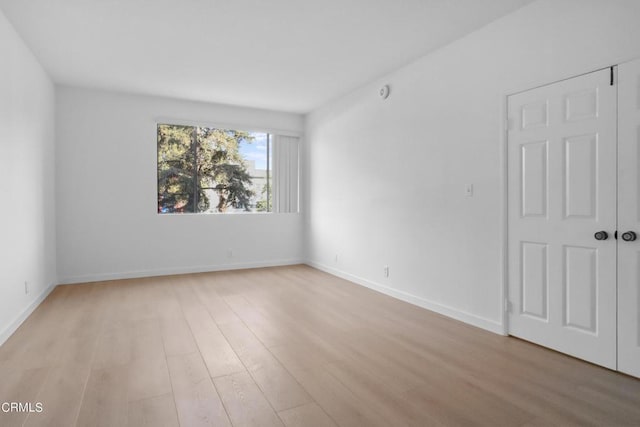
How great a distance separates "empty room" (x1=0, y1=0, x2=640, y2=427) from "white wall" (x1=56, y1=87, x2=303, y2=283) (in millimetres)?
31

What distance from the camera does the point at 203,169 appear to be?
8086 millimetres

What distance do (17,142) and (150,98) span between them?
2.35 m

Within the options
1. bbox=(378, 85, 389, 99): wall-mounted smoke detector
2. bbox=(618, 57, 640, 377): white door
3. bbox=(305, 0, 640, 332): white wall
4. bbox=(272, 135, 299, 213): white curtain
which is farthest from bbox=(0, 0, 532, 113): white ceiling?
bbox=(272, 135, 299, 213): white curtain

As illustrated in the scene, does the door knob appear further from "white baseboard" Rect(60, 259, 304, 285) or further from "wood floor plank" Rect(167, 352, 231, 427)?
"white baseboard" Rect(60, 259, 304, 285)

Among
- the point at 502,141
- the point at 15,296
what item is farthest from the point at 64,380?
the point at 502,141

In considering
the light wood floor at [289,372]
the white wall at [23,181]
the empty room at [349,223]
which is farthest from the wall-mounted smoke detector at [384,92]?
the white wall at [23,181]

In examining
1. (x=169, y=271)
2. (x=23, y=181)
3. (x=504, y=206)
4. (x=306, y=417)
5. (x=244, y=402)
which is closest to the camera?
(x=306, y=417)

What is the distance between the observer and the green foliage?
770 centimetres

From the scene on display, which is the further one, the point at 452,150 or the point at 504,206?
the point at 452,150

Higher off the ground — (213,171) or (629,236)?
(213,171)

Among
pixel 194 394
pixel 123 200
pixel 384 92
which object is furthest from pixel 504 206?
pixel 123 200

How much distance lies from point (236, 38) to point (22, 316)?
11.1 feet

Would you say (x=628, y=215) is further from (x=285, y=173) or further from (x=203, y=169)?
(x=203, y=169)

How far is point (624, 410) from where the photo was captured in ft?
6.46
